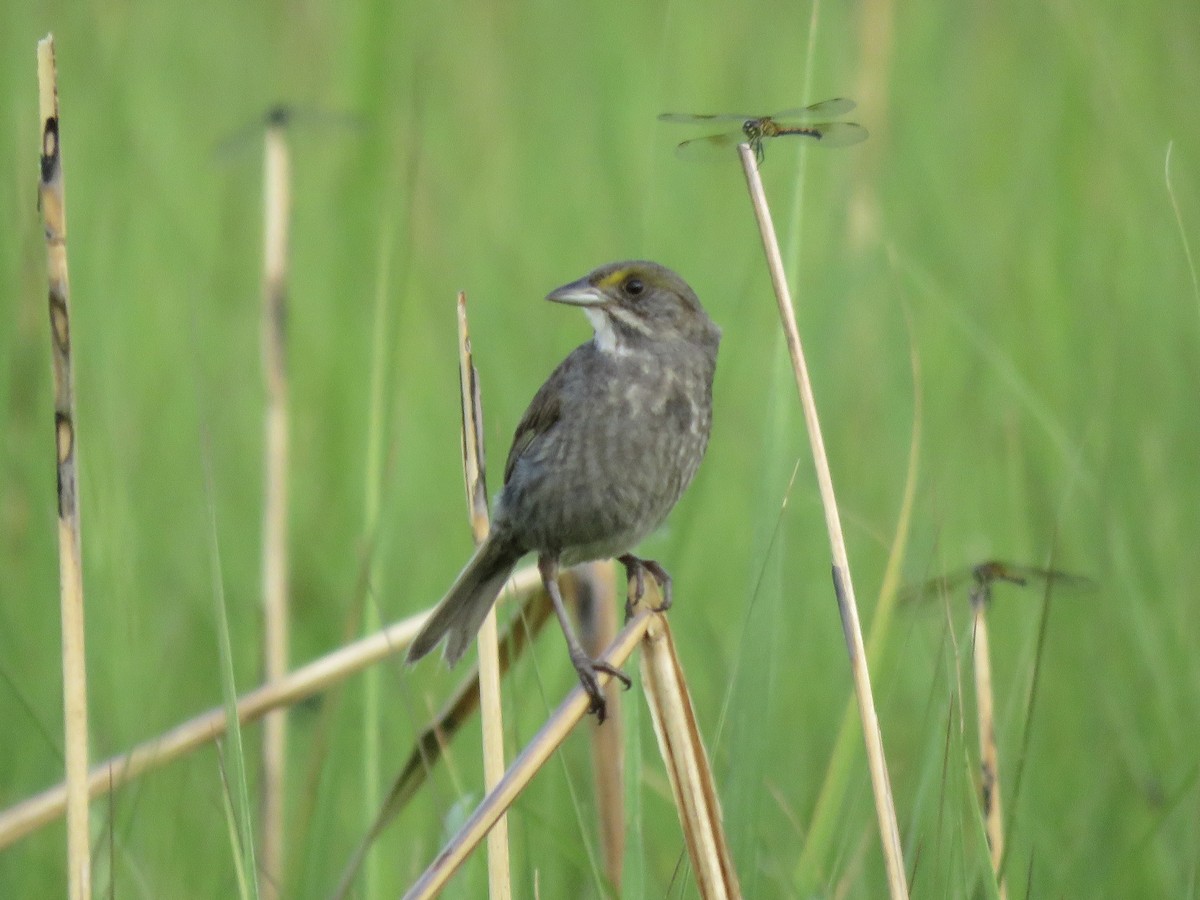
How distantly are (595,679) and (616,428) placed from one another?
745 millimetres

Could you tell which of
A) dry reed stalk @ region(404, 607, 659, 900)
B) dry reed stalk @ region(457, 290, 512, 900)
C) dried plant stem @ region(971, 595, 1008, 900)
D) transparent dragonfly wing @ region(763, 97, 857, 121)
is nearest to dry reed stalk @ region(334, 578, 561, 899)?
dry reed stalk @ region(457, 290, 512, 900)

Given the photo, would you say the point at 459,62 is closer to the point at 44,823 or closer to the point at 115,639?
the point at 115,639

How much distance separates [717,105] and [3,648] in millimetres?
3119

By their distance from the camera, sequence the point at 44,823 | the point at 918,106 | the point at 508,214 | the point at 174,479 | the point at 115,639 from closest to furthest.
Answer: the point at 44,823 → the point at 115,639 → the point at 174,479 → the point at 918,106 → the point at 508,214

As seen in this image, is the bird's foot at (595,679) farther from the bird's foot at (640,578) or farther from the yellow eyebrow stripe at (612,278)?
the yellow eyebrow stripe at (612,278)

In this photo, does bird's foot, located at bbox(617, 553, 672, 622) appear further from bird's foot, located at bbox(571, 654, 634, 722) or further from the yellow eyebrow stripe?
the yellow eyebrow stripe

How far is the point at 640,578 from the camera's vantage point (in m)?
2.67

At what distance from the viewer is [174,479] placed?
4.38 metres

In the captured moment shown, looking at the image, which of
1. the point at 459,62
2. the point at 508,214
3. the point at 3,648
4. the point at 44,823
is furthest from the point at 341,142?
the point at 44,823

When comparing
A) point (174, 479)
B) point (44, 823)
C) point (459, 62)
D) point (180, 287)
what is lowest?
point (44, 823)

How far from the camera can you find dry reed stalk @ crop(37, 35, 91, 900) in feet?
6.17

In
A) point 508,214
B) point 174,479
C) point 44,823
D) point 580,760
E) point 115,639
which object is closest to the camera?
point 44,823

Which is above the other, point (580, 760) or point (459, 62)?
point (459, 62)

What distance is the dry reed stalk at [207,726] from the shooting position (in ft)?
8.20
